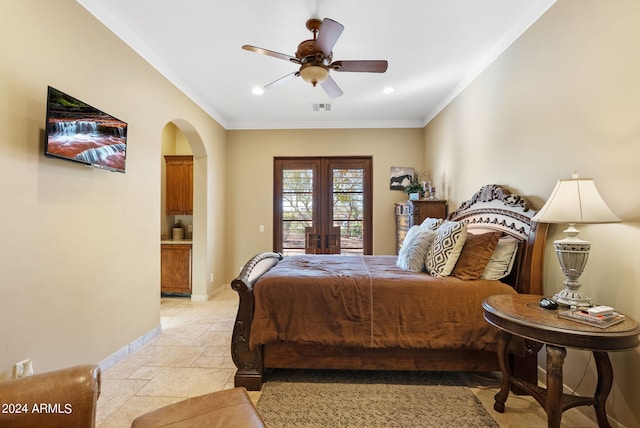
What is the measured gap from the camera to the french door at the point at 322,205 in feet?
17.9

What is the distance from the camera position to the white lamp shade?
1600mm

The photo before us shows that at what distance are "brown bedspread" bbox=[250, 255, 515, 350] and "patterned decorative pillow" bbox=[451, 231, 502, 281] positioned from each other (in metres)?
0.08

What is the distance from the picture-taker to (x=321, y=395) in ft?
7.16

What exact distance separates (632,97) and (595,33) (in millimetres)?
524

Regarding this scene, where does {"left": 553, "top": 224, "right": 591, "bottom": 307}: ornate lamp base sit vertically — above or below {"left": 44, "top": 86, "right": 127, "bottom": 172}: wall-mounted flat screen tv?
below

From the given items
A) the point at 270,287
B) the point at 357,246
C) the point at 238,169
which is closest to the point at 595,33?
the point at 270,287

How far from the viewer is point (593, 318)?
1.49m

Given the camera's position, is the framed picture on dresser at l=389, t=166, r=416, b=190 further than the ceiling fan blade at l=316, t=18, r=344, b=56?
Yes

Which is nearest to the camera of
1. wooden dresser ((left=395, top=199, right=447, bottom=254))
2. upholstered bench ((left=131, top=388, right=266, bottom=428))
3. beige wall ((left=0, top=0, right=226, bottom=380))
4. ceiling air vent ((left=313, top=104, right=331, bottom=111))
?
upholstered bench ((left=131, top=388, right=266, bottom=428))

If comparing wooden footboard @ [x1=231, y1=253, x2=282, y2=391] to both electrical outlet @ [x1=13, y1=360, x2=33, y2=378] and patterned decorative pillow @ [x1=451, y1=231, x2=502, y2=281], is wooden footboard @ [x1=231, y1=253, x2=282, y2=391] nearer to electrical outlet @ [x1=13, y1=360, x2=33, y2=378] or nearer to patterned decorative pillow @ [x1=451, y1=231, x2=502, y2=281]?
electrical outlet @ [x1=13, y1=360, x2=33, y2=378]

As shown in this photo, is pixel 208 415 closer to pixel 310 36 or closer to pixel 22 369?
pixel 22 369

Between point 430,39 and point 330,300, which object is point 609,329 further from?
point 430,39

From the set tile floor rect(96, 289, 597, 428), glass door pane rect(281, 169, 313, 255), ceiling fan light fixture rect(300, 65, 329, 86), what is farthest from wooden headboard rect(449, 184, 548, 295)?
glass door pane rect(281, 169, 313, 255)

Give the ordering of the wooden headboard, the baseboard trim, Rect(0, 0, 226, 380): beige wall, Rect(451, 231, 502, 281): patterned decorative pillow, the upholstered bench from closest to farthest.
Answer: the upholstered bench → Rect(0, 0, 226, 380): beige wall → the wooden headboard → Rect(451, 231, 502, 281): patterned decorative pillow → the baseboard trim
